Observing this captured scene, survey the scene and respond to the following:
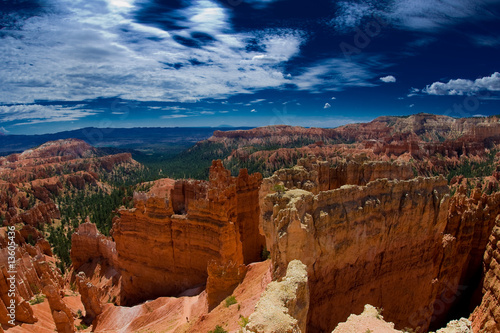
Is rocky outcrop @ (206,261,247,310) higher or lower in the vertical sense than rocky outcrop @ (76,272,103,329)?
higher

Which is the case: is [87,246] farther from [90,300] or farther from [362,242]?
[362,242]

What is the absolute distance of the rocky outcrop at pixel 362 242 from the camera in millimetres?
11984

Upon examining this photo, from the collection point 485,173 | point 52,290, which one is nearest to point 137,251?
point 52,290

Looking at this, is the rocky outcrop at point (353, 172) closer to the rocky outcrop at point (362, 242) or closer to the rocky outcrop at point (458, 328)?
the rocky outcrop at point (362, 242)

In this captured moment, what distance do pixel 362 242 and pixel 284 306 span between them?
7010mm

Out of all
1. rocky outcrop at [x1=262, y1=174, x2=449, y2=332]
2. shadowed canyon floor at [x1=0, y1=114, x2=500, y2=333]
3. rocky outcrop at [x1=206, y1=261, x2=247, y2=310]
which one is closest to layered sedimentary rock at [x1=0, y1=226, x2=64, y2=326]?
shadowed canyon floor at [x1=0, y1=114, x2=500, y2=333]

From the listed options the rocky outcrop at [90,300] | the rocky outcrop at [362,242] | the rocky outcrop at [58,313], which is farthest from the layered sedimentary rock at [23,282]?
the rocky outcrop at [362,242]

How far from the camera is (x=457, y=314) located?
18797 mm

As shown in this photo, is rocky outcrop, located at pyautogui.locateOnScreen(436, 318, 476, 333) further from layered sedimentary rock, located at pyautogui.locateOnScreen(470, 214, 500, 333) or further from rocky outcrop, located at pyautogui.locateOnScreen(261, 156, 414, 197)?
rocky outcrop, located at pyautogui.locateOnScreen(261, 156, 414, 197)

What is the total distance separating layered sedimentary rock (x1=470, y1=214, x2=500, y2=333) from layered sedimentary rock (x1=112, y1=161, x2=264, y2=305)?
14.2 meters

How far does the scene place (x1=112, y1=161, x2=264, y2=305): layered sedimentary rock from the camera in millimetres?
20812

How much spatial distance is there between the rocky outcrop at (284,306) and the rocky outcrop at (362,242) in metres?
1.57

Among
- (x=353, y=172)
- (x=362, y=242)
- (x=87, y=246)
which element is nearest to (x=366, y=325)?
(x=362, y=242)

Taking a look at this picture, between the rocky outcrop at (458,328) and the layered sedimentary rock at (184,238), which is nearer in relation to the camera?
the rocky outcrop at (458,328)
